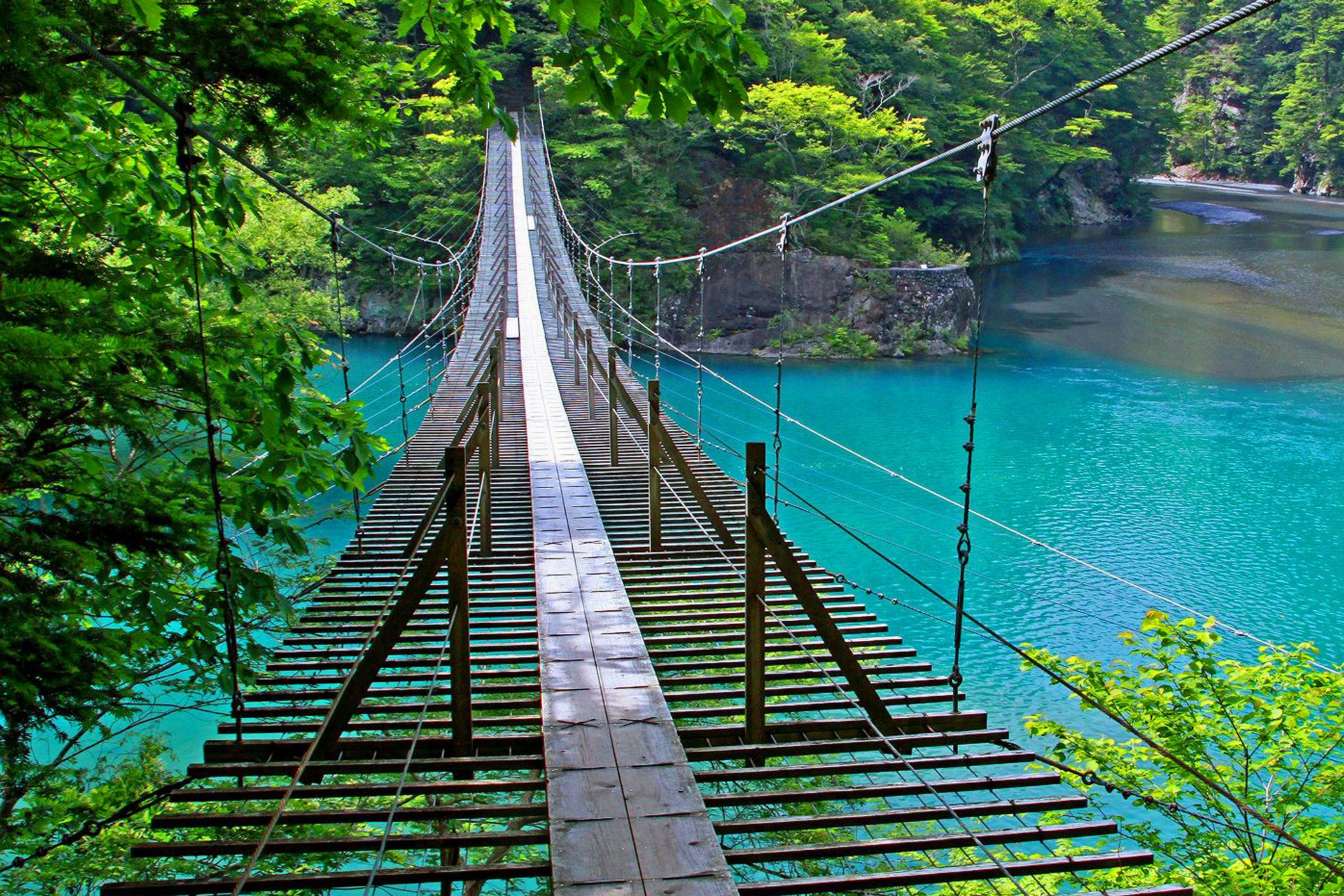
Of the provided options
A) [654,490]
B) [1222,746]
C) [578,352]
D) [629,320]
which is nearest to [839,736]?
[654,490]

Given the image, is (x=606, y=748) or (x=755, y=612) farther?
(x=755, y=612)

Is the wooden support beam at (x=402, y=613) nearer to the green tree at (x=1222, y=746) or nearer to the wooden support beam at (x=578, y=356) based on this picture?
the green tree at (x=1222, y=746)

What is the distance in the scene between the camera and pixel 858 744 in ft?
8.11

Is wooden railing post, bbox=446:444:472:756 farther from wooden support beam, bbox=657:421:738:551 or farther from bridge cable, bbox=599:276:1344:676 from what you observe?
bridge cable, bbox=599:276:1344:676

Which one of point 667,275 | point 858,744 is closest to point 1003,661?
point 858,744

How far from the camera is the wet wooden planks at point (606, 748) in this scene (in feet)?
5.98

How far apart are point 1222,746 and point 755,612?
11.9 ft

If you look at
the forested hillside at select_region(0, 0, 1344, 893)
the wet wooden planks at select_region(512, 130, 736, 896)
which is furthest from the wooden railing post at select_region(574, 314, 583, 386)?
the wet wooden planks at select_region(512, 130, 736, 896)

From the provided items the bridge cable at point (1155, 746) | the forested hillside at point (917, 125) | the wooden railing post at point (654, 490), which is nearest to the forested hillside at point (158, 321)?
the bridge cable at point (1155, 746)

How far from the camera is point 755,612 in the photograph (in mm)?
2621

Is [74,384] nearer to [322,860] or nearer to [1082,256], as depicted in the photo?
[322,860]

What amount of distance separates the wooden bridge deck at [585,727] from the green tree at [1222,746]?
730mm

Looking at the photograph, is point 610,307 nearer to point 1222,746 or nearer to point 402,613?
point 1222,746

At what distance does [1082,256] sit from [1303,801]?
2611cm
